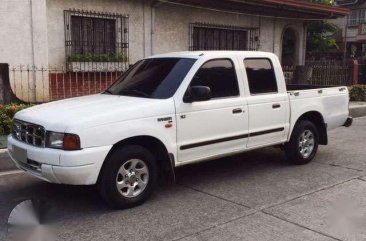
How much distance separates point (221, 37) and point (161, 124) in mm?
10327

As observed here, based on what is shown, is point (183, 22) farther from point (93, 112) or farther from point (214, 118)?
point (93, 112)

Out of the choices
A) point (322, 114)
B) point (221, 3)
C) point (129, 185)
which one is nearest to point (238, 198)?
point (129, 185)

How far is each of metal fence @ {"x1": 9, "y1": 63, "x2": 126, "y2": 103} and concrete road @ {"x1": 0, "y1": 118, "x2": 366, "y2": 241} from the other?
4.71m

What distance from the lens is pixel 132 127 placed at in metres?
4.66

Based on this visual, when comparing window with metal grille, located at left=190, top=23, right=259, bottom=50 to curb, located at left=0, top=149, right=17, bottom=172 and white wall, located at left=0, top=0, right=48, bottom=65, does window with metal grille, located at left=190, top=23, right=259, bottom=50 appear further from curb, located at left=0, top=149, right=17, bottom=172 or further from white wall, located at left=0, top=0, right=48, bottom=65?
curb, located at left=0, top=149, right=17, bottom=172

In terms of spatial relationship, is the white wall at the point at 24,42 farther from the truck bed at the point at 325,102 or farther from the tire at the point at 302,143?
the tire at the point at 302,143

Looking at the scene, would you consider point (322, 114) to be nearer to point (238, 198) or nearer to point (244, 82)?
point (244, 82)

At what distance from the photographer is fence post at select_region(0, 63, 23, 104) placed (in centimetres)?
1001

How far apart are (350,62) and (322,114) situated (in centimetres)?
1187

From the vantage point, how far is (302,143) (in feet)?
22.1

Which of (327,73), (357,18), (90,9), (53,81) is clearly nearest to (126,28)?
(90,9)

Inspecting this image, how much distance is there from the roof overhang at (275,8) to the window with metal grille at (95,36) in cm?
188

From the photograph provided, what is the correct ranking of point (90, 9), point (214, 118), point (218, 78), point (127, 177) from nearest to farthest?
1. point (127, 177)
2. point (214, 118)
3. point (218, 78)
4. point (90, 9)

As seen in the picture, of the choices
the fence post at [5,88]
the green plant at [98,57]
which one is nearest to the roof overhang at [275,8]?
the green plant at [98,57]
